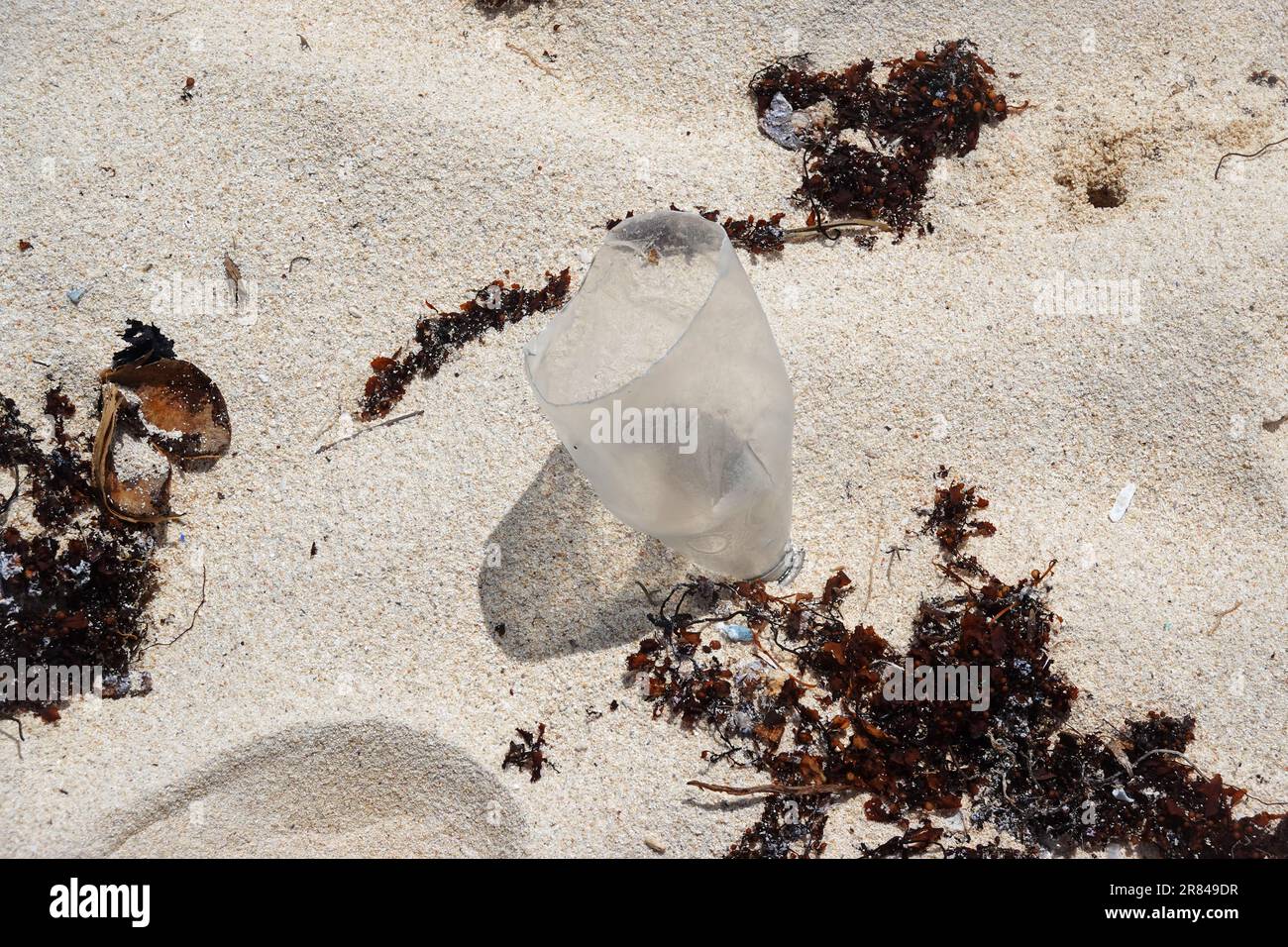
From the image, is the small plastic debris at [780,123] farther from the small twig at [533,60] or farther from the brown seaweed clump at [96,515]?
the brown seaweed clump at [96,515]

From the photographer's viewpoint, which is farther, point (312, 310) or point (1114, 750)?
point (312, 310)

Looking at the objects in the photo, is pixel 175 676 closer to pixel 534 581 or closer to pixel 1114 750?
pixel 534 581

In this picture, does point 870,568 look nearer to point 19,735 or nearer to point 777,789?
point 777,789

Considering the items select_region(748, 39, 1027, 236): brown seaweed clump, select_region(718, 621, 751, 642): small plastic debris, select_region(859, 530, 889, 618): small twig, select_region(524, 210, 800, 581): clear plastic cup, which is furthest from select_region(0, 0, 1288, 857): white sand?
select_region(524, 210, 800, 581): clear plastic cup
